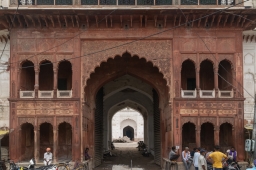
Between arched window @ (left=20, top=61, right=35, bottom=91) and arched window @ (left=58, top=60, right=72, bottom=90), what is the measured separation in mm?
1292

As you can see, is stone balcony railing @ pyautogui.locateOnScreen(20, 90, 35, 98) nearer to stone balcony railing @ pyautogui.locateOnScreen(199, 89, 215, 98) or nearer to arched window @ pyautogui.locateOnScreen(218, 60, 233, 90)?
stone balcony railing @ pyautogui.locateOnScreen(199, 89, 215, 98)

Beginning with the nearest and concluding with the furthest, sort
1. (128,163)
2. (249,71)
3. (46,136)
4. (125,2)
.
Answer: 1. (125,2)
2. (46,136)
3. (249,71)
4. (128,163)

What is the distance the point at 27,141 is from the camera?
19.4m

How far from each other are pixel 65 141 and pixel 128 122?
123 feet

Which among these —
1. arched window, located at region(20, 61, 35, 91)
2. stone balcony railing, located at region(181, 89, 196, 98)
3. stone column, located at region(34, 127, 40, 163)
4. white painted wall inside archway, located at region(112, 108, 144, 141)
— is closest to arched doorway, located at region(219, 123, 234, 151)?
stone balcony railing, located at region(181, 89, 196, 98)

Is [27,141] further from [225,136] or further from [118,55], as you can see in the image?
[225,136]

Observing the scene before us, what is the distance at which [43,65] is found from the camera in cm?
1994

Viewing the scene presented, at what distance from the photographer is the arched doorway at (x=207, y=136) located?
19.9 meters

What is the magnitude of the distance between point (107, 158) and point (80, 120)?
10287 millimetres

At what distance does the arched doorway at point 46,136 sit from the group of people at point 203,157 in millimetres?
6037

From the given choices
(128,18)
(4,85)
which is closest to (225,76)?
(128,18)

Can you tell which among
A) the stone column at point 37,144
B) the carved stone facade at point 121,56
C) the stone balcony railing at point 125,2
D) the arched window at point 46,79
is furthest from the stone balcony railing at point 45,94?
the stone balcony railing at point 125,2

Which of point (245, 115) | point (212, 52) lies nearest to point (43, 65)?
point (212, 52)

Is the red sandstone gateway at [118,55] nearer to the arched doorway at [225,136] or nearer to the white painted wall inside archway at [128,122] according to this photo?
the arched doorway at [225,136]
